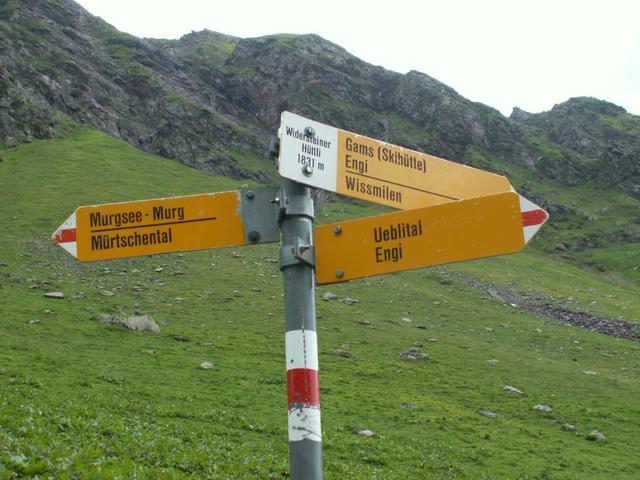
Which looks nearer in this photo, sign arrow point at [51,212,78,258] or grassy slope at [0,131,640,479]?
sign arrow point at [51,212,78,258]

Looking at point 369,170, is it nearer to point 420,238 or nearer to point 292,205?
point 420,238

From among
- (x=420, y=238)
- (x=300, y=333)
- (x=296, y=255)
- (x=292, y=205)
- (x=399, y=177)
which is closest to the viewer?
(x=300, y=333)

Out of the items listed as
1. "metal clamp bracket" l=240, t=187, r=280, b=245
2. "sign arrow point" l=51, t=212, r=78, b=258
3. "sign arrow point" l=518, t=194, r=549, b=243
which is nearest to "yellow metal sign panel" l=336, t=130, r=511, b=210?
"metal clamp bracket" l=240, t=187, r=280, b=245

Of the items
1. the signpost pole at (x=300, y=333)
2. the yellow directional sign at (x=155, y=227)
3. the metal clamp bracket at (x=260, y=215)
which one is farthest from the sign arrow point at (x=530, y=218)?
the yellow directional sign at (x=155, y=227)

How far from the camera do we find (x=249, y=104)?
142 m

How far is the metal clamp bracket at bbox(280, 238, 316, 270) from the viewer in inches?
179

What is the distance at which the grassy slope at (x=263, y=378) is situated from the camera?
11.8m

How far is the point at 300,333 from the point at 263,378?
17.4 meters

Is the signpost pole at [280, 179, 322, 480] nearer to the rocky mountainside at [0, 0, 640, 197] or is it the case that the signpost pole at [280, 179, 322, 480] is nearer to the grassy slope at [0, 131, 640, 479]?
the grassy slope at [0, 131, 640, 479]

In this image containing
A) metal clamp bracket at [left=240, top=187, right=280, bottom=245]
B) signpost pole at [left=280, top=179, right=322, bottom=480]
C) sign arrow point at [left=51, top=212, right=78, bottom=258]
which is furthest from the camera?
sign arrow point at [left=51, top=212, right=78, bottom=258]

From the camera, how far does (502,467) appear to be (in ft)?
51.8

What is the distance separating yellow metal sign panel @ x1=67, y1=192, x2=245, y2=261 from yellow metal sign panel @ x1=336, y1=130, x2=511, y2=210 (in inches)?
36.6

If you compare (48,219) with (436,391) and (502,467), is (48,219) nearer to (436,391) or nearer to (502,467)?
(436,391)

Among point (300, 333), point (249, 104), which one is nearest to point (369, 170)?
point (300, 333)
